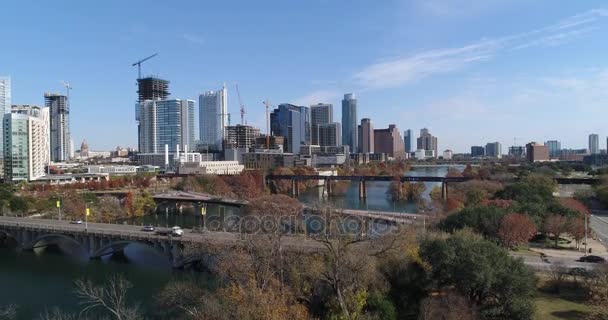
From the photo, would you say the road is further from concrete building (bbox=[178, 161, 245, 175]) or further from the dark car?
concrete building (bbox=[178, 161, 245, 175])

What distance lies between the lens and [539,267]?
23.2m

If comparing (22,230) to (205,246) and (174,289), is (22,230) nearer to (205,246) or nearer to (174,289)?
(205,246)

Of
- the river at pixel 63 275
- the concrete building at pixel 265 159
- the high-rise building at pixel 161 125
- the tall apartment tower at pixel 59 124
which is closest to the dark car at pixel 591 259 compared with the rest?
the river at pixel 63 275

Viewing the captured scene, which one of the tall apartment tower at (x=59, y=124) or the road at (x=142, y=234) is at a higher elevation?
the tall apartment tower at (x=59, y=124)

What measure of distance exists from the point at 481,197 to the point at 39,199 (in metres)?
51.7

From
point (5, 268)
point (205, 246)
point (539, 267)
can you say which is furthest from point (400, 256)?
point (5, 268)

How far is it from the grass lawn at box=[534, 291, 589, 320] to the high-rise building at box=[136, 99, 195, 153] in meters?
152

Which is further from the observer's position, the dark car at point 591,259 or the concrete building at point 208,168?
the concrete building at point 208,168

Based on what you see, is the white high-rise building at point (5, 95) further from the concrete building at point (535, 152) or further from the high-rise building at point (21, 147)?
the concrete building at point (535, 152)

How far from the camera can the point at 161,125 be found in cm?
16250

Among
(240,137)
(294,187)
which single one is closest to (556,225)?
(294,187)

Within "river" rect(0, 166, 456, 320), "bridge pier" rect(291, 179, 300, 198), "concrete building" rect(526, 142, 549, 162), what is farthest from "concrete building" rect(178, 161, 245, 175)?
"concrete building" rect(526, 142, 549, 162)

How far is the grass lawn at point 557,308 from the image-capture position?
682 inches

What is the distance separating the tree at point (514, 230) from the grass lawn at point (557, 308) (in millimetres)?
7800
